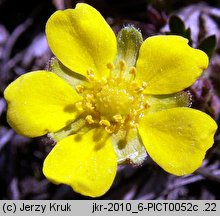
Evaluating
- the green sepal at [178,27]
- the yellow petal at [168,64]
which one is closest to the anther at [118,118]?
the yellow petal at [168,64]

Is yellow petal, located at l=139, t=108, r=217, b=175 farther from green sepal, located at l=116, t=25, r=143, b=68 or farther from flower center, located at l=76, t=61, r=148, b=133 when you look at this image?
green sepal, located at l=116, t=25, r=143, b=68

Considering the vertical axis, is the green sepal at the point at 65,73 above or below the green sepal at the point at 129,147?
above

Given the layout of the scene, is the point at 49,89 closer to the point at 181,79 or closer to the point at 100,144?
the point at 100,144

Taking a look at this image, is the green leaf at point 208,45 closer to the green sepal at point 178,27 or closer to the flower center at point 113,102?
the green sepal at point 178,27

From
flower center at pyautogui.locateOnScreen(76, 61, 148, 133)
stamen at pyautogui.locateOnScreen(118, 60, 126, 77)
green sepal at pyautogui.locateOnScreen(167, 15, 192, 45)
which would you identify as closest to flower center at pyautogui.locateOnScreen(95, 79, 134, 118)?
flower center at pyautogui.locateOnScreen(76, 61, 148, 133)

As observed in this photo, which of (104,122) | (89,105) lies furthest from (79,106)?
(104,122)

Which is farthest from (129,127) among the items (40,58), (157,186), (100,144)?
(40,58)

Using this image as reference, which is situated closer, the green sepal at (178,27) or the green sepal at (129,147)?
the green sepal at (129,147)
